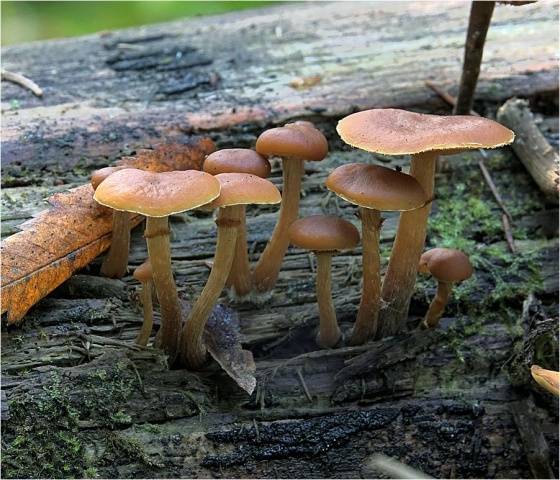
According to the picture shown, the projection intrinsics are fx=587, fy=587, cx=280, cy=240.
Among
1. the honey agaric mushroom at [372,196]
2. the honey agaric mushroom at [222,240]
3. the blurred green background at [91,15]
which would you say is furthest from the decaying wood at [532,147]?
the blurred green background at [91,15]

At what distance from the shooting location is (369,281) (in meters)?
2.90

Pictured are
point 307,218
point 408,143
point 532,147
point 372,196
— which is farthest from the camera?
point 532,147

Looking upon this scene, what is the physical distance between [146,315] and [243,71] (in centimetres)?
272

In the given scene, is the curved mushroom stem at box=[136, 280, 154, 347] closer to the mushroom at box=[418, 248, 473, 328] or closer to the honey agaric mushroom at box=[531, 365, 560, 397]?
the mushroom at box=[418, 248, 473, 328]

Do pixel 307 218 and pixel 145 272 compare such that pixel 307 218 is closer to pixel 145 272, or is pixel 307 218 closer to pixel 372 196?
pixel 372 196

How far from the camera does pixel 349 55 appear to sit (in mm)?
5031

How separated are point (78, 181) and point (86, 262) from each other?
0.72 metres

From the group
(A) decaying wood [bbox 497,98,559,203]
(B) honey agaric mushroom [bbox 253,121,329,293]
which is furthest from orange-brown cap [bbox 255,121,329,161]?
(A) decaying wood [bbox 497,98,559,203]

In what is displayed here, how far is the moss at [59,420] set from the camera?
2.41m

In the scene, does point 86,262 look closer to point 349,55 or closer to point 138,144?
point 138,144

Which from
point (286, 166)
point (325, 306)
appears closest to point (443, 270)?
point (325, 306)

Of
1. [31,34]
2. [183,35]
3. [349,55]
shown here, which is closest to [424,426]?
[349,55]

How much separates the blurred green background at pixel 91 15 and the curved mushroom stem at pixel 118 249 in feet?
17.1

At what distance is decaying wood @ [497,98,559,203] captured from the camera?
3662mm
